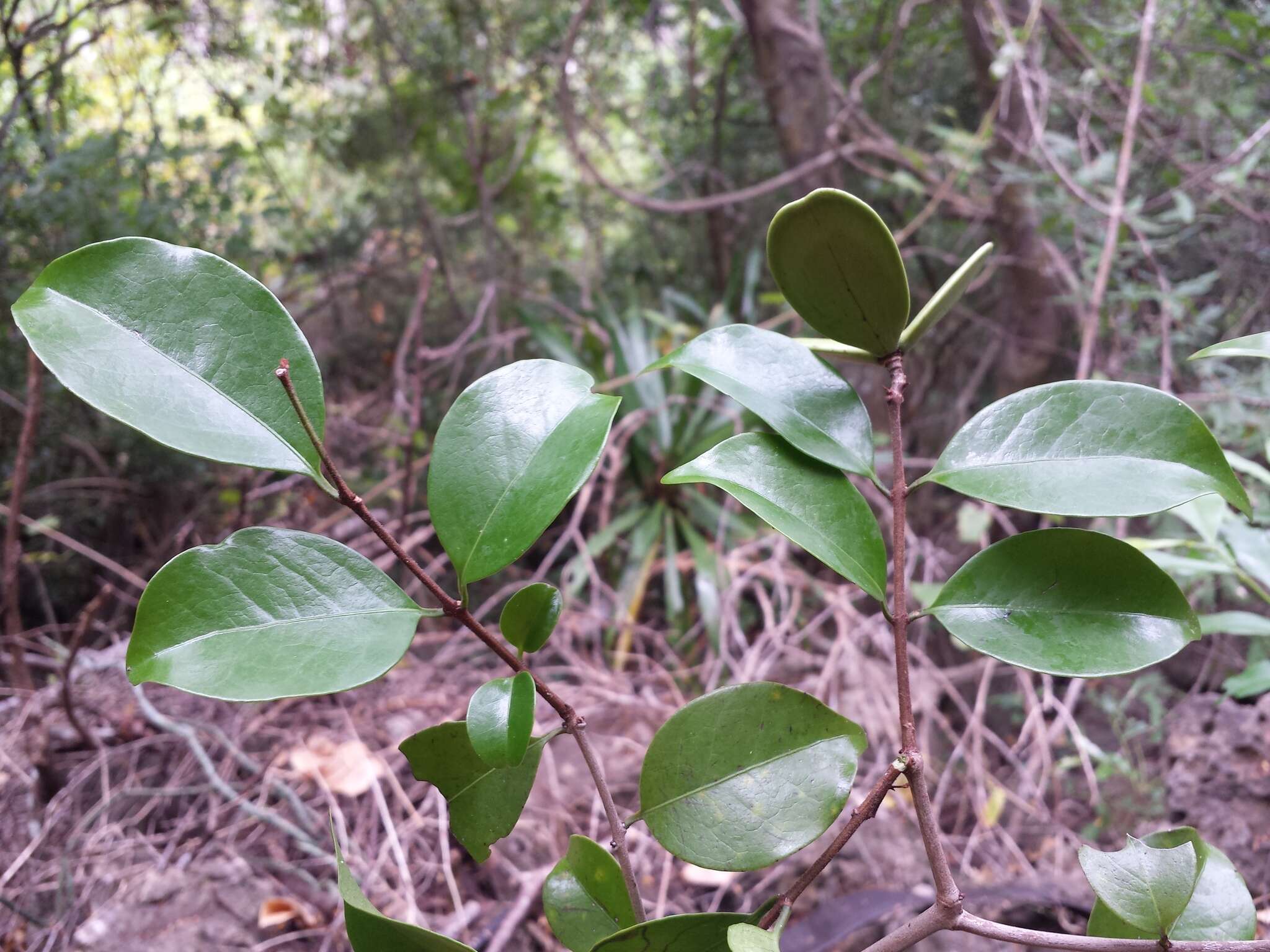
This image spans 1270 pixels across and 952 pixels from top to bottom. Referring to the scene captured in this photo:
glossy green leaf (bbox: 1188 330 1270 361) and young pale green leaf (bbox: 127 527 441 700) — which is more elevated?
glossy green leaf (bbox: 1188 330 1270 361)

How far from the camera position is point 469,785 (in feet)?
0.84

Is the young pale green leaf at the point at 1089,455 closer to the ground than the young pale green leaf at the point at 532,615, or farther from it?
farther from it

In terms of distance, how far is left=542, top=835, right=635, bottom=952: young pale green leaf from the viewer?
0.84 ft

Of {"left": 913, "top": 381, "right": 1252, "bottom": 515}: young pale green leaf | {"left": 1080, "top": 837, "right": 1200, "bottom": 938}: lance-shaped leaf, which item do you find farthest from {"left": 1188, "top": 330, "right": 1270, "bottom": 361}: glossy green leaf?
{"left": 1080, "top": 837, "right": 1200, "bottom": 938}: lance-shaped leaf

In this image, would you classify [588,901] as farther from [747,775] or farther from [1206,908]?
[1206,908]

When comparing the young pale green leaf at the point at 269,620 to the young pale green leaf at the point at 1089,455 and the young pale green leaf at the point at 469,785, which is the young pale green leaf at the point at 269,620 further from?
the young pale green leaf at the point at 1089,455

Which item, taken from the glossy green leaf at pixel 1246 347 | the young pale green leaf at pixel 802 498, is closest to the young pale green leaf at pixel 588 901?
the young pale green leaf at pixel 802 498

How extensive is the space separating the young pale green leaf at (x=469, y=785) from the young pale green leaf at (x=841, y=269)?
0.17 meters

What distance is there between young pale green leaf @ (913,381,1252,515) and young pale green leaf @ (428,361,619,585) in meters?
0.12

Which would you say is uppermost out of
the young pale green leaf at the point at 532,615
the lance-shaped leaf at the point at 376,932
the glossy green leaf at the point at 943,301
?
the glossy green leaf at the point at 943,301

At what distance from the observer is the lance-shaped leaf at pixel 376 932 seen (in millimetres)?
187

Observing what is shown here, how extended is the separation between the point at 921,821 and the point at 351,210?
212 centimetres

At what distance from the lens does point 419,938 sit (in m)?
0.20

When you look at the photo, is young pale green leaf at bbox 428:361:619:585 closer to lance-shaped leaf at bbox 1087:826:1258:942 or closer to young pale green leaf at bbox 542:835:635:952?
young pale green leaf at bbox 542:835:635:952
